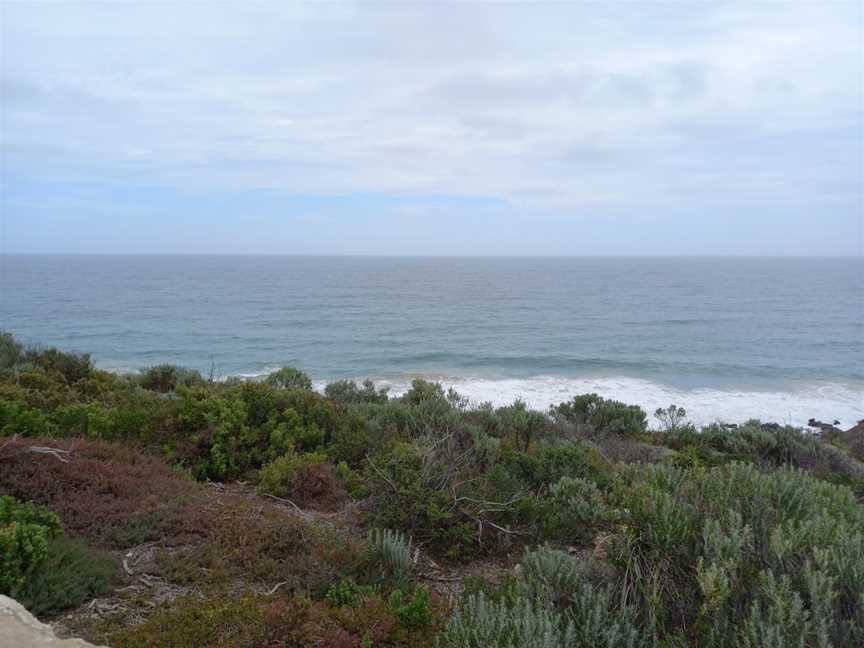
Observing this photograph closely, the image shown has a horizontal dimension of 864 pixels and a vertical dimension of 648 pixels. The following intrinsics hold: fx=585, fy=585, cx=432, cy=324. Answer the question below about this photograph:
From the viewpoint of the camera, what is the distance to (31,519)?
163 inches

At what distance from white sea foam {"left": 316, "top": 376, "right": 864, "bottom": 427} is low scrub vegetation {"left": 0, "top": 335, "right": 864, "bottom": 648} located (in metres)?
16.5

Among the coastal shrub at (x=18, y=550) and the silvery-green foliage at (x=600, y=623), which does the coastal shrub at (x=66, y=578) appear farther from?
the silvery-green foliage at (x=600, y=623)

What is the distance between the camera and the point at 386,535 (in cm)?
440

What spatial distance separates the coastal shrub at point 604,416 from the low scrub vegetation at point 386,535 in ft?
15.3

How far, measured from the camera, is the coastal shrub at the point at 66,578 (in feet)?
11.5

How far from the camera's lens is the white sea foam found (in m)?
23.3

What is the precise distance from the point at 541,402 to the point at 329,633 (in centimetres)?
2185

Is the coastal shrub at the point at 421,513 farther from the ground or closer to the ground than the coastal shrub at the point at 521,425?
farther from the ground

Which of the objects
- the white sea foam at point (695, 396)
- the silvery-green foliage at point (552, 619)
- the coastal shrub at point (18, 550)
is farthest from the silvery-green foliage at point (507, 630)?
the white sea foam at point (695, 396)

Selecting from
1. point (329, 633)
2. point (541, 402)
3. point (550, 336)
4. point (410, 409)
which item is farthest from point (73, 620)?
point (550, 336)

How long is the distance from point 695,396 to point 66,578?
86.1ft

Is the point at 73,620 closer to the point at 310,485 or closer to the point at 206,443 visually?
the point at 310,485

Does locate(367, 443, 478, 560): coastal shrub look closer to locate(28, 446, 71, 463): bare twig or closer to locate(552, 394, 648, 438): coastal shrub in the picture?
locate(28, 446, 71, 463): bare twig

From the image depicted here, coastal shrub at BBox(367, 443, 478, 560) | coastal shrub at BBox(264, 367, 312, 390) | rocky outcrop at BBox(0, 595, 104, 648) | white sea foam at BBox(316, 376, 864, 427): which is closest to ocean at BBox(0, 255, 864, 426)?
white sea foam at BBox(316, 376, 864, 427)
